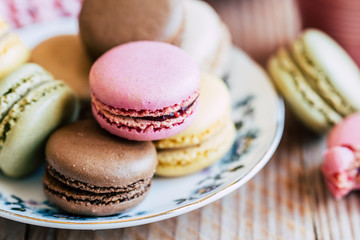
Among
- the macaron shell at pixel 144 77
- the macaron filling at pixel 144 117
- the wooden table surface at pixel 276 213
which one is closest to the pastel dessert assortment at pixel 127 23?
the macaron shell at pixel 144 77

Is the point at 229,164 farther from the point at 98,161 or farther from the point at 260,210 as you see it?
the point at 98,161

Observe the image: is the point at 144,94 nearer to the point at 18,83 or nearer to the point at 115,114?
the point at 115,114

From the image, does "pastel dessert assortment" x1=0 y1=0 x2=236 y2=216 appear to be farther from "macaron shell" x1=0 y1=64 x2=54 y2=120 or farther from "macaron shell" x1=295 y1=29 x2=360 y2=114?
"macaron shell" x1=295 y1=29 x2=360 y2=114

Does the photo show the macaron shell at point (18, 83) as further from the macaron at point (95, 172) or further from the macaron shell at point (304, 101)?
the macaron shell at point (304, 101)

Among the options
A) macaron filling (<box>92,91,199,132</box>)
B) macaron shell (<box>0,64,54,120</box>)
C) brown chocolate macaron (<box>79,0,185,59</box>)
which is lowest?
macaron filling (<box>92,91,199,132</box>)

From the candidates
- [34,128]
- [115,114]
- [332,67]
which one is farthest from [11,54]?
[332,67]

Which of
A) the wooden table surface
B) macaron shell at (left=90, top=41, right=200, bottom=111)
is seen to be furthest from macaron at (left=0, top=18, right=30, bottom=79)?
the wooden table surface

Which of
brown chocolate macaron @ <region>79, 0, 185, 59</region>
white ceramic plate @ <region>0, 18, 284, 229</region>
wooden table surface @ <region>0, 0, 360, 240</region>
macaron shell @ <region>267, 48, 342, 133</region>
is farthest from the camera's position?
macaron shell @ <region>267, 48, 342, 133</region>
